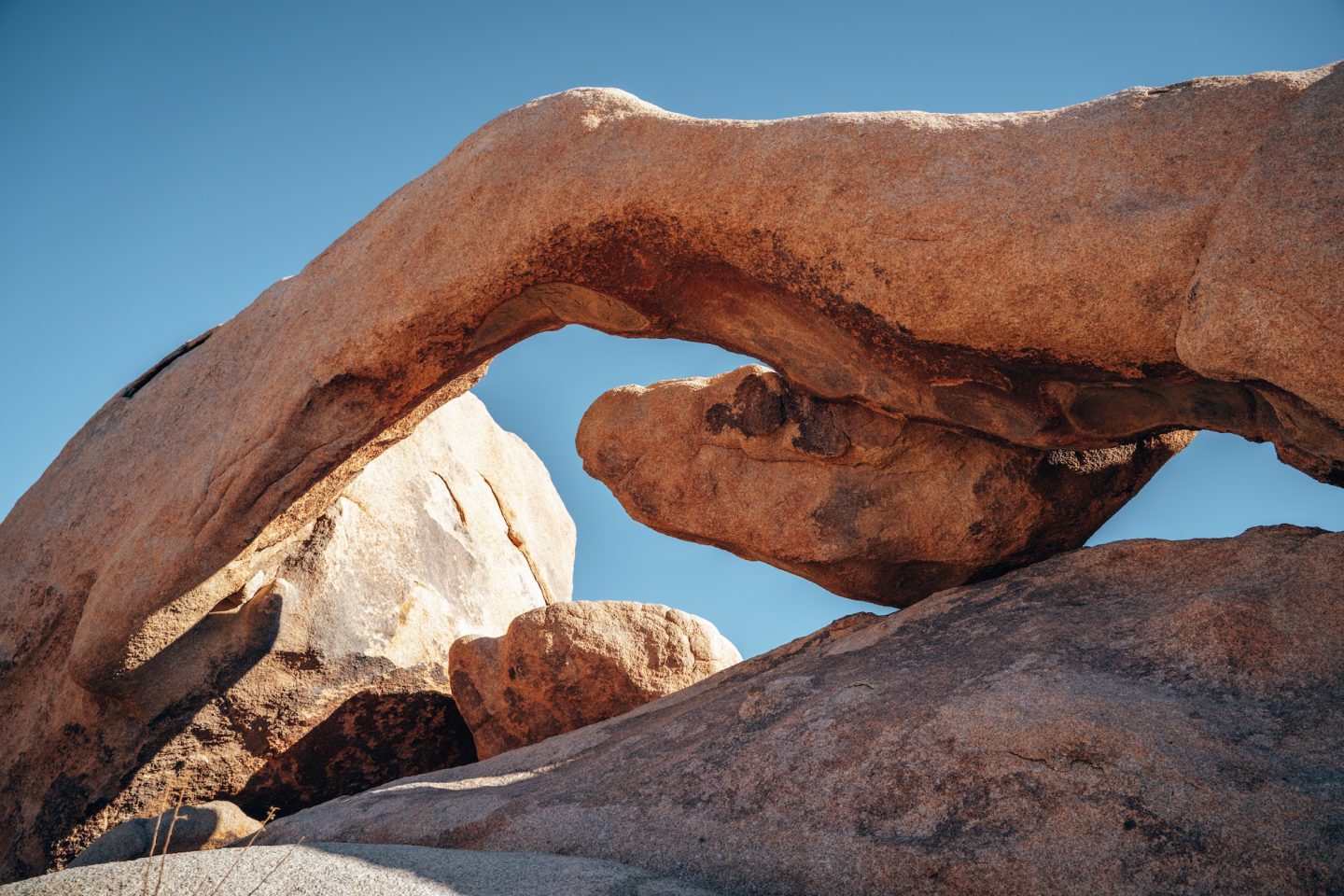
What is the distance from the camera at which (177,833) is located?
4668 millimetres

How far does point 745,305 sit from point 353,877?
103 inches

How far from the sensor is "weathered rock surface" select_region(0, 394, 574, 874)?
533cm

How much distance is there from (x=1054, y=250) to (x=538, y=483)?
5.20 metres

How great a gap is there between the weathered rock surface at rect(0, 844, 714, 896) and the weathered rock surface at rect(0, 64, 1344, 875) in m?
2.12

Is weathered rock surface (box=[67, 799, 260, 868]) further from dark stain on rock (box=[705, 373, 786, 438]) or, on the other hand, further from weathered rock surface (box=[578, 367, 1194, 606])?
dark stain on rock (box=[705, 373, 786, 438])

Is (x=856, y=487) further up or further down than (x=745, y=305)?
further down

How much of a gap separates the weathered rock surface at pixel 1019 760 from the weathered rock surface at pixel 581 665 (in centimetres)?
114

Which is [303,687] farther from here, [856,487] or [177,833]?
[856,487]

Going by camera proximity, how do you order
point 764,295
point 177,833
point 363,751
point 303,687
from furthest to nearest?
point 363,751 < point 303,687 < point 177,833 < point 764,295

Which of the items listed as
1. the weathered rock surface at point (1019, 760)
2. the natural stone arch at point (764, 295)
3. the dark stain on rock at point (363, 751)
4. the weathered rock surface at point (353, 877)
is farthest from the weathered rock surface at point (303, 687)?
the weathered rock surface at point (353, 877)

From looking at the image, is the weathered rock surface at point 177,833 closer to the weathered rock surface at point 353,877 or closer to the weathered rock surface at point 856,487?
the weathered rock surface at point 353,877

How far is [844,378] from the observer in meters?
4.42

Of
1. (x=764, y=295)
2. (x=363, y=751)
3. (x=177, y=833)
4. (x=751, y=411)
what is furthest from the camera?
(x=363, y=751)

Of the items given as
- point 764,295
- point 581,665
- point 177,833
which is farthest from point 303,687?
point 764,295
